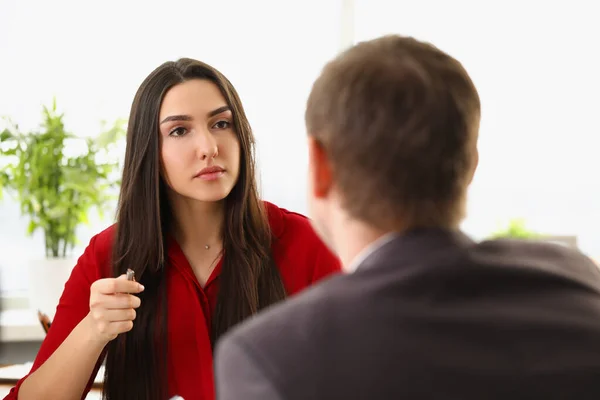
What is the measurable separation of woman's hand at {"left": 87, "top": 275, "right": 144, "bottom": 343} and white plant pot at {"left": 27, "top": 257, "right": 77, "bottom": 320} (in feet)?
3.59

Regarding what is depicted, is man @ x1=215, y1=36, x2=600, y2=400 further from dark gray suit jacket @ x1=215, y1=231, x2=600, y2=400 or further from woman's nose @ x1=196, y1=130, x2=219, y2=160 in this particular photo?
woman's nose @ x1=196, y1=130, x2=219, y2=160

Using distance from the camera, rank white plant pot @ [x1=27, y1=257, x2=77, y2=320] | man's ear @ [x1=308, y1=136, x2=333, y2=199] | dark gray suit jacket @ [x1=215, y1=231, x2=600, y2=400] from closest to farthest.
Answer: dark gray suit jacket @ [x1=215, y1=231, x2=600, y2=400] < man's ear @ [x1=308, y1=136, x2=333, y2=199] < white plant pot @ [x1=27, y1=257, x2=77, y2=320]

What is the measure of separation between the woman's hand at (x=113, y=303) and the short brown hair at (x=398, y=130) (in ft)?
2.55

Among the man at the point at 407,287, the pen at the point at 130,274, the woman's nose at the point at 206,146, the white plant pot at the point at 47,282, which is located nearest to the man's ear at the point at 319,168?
the man at the point at 407,287

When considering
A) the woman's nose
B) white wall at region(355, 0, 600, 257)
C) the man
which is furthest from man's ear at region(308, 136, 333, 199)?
white wall at region(355, 0, 600, 257)

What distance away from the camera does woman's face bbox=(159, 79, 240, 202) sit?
161 centimetres

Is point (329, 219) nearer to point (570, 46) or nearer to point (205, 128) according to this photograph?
point (205, 128)

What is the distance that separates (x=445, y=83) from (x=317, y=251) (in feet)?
3.60

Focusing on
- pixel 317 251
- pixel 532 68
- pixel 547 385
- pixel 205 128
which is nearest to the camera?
pixel 547 385

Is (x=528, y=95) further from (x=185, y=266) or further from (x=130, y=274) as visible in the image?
(x=130, y=274)

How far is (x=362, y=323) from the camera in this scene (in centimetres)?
62

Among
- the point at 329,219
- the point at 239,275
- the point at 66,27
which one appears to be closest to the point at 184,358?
the point at 239,275

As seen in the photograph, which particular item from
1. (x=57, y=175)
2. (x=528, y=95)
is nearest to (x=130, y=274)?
(x=57, y=175)

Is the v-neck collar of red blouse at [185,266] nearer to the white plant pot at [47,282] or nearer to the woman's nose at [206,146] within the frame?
the woman's nose at [206,146]
